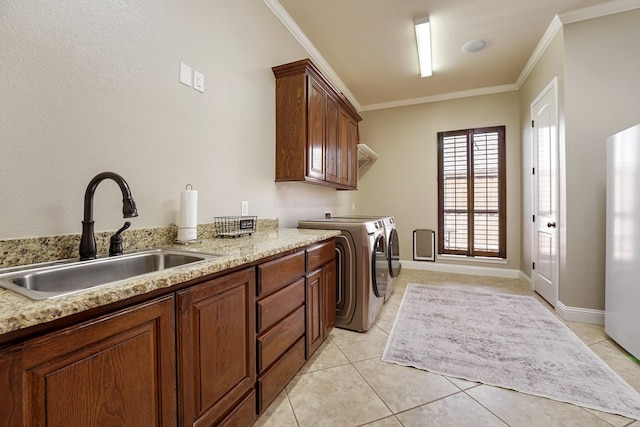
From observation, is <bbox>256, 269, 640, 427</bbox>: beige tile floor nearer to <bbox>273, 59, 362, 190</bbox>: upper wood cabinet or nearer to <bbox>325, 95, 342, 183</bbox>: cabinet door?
<bbox>273, 59, 362, 190</bbox>: upper wood cabinet

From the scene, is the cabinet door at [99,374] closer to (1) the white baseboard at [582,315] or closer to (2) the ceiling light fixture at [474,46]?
(1) the white baseboard at [582,315]

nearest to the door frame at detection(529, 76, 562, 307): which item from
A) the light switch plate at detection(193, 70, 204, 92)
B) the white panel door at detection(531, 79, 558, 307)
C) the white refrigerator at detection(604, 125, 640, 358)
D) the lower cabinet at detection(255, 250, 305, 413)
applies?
the white panel door at detection(531, 79, 558, 307)

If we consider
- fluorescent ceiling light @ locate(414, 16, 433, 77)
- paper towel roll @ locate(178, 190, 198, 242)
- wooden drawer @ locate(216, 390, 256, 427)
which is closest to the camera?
wooden drawer @ locate(216, 390, 256, 427)

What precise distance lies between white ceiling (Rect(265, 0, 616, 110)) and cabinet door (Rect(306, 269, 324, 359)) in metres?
2.31

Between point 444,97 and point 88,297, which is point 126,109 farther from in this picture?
point 444,97

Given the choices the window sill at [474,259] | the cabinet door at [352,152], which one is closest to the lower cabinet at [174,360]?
the cabinet door at [352,152]

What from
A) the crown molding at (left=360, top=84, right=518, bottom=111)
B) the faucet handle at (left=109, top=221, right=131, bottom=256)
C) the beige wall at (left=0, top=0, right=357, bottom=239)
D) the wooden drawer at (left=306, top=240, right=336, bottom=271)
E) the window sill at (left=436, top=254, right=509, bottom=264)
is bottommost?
the window sill at (left=436, top=254, right=509, bottom=264)

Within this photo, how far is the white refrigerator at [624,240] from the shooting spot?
1.81 metres

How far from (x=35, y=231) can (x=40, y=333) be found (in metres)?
0.65

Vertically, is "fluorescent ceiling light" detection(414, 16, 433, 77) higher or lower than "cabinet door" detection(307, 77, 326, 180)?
higher

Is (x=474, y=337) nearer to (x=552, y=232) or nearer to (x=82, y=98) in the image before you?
(x=552, y=232)

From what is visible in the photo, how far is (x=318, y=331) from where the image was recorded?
190 cm

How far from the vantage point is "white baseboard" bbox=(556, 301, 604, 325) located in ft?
7.89

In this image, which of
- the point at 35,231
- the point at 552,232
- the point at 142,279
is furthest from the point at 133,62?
the point at 552,232
